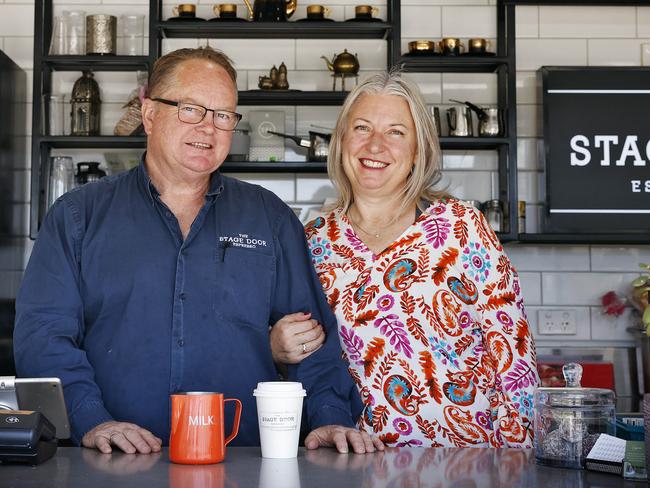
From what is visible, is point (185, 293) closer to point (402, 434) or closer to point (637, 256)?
point (402, 434)

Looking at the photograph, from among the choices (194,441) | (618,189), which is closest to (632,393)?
(618,189)

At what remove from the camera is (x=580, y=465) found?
1613 millimetres

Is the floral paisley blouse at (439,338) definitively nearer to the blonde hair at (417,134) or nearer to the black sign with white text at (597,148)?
the blonde hair at (417,134)

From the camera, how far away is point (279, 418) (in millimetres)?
1700

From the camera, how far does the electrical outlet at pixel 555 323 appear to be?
14.1ft

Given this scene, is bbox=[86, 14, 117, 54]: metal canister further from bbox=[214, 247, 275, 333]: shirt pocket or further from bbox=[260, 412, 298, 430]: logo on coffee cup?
bbox=[260, 412, 298, 430]: logo on coffee cup

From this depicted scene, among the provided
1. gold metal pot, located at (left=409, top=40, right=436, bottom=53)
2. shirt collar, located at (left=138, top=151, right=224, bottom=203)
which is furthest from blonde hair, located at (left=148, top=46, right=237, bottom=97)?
gold metal pot, located at (left=409, top=40, right=436, bottom=53)

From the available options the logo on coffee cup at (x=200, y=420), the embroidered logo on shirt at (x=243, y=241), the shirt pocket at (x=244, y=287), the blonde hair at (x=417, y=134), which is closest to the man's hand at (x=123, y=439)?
the logo on coffee cup at (x=200, y=420)

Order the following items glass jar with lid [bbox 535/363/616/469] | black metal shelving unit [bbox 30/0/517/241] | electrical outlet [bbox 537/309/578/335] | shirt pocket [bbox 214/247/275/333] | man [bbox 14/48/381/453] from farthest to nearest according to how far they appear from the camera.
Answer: electrical outlet [bbox 537/309/578/335]
black metal shelving unit [bbox 30/0/517/241]
shirt pocket [bbox 214/247/275/333]
man [bbox 14/48/381/453]
glass jar with lid [bbox 535/363/616/469]

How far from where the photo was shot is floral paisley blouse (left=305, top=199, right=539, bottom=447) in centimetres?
228

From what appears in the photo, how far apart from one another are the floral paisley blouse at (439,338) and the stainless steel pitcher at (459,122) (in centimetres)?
185

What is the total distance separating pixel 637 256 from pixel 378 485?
→ 3.25 m

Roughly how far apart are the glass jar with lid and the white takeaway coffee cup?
45 centimetres

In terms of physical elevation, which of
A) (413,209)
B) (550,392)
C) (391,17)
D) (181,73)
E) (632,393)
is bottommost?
(632,393)
